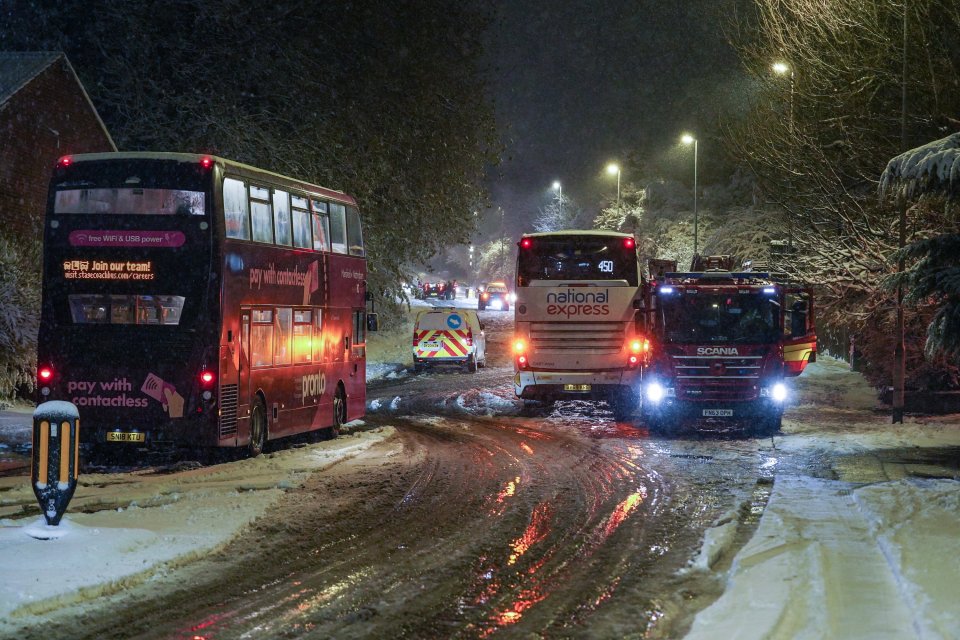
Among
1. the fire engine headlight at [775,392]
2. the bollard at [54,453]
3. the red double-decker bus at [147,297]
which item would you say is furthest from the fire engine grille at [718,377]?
the bollard at [54,453]

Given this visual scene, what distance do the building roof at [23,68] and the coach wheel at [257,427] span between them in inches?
628

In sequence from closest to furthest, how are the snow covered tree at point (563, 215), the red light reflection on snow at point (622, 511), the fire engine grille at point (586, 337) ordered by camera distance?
the red light reflection on snow at point (622, 511) < the fire engine grille at point (586, 337) < the snow covered tree at point (563, 215)

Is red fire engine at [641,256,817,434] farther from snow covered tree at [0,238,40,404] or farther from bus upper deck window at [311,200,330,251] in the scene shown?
snow covered tree at [0,238,40,404]

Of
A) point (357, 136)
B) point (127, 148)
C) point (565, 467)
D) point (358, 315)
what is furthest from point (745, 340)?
point (127, 148)

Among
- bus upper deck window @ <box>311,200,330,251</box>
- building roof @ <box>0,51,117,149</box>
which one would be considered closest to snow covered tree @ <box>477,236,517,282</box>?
building roof @ <box>0,51,117,149</box>

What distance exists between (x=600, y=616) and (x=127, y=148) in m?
28.7

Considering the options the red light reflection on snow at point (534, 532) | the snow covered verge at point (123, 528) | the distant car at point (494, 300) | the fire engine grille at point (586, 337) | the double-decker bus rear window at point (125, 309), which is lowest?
the red light reflection on snow at point (534, 532)

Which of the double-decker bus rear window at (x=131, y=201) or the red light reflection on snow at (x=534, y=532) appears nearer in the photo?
the red light reflection on snow at (x=534, y=532)

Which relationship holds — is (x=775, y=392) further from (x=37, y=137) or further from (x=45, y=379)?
(x=37, y=137)

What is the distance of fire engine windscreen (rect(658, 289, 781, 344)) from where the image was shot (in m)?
20.1

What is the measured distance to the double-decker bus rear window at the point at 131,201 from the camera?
14.7 m

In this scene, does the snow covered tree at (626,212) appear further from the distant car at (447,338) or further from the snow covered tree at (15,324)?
the snow covered tree at (15,324)

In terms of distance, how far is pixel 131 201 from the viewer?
14828 millimetres

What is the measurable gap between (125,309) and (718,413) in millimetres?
10778
